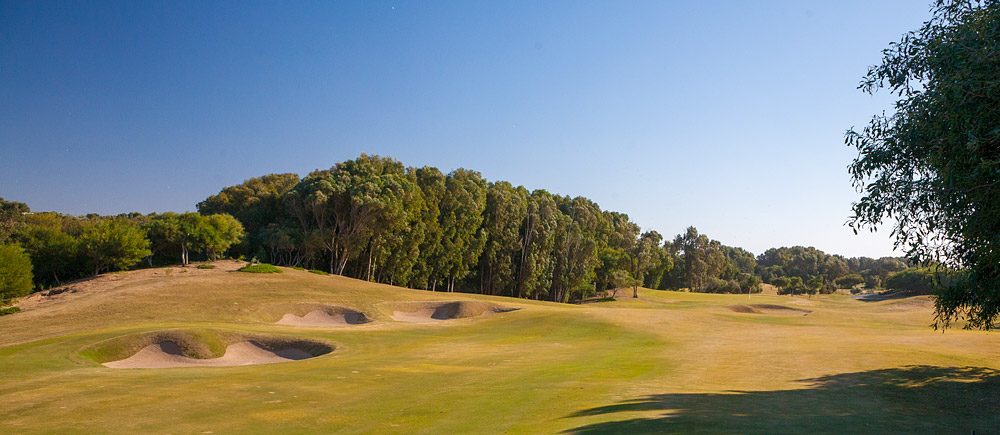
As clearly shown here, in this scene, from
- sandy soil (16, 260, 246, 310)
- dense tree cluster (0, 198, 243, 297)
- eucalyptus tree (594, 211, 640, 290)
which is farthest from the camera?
eucalyptus tree (594, 211, 640, 290)

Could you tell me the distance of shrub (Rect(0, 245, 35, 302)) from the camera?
105 ft

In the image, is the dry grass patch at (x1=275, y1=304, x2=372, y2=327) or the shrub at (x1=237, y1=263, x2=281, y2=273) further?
the shrub at (x1=237, y1=263, x2=281, y2=273)

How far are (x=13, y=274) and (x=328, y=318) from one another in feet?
65.5

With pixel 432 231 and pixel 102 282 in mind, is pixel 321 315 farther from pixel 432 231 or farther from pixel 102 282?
pixel 432 231

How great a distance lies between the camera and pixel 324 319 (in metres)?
36.8

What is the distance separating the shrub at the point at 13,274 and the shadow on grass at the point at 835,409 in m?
39.1

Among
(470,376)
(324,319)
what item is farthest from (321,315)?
(470,376)

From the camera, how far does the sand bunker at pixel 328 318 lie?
35.4m

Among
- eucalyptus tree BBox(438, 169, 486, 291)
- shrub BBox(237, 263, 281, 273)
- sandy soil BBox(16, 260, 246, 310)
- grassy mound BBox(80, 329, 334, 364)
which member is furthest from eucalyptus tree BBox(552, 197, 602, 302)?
grassy mound BBox(80, 329, 334, 364)

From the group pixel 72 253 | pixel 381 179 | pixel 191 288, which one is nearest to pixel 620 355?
pixel 191 288

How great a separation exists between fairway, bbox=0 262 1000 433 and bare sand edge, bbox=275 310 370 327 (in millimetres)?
455

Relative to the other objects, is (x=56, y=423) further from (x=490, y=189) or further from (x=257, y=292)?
(x=490, y=189)

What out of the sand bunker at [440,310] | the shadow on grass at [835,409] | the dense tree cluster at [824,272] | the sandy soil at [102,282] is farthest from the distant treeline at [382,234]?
the shadow on grass at [835,409]

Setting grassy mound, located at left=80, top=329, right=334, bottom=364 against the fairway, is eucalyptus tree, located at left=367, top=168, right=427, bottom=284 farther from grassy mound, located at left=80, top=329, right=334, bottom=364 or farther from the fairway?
grassy mound, located at left=80, top=329, right=334, bottom=364
